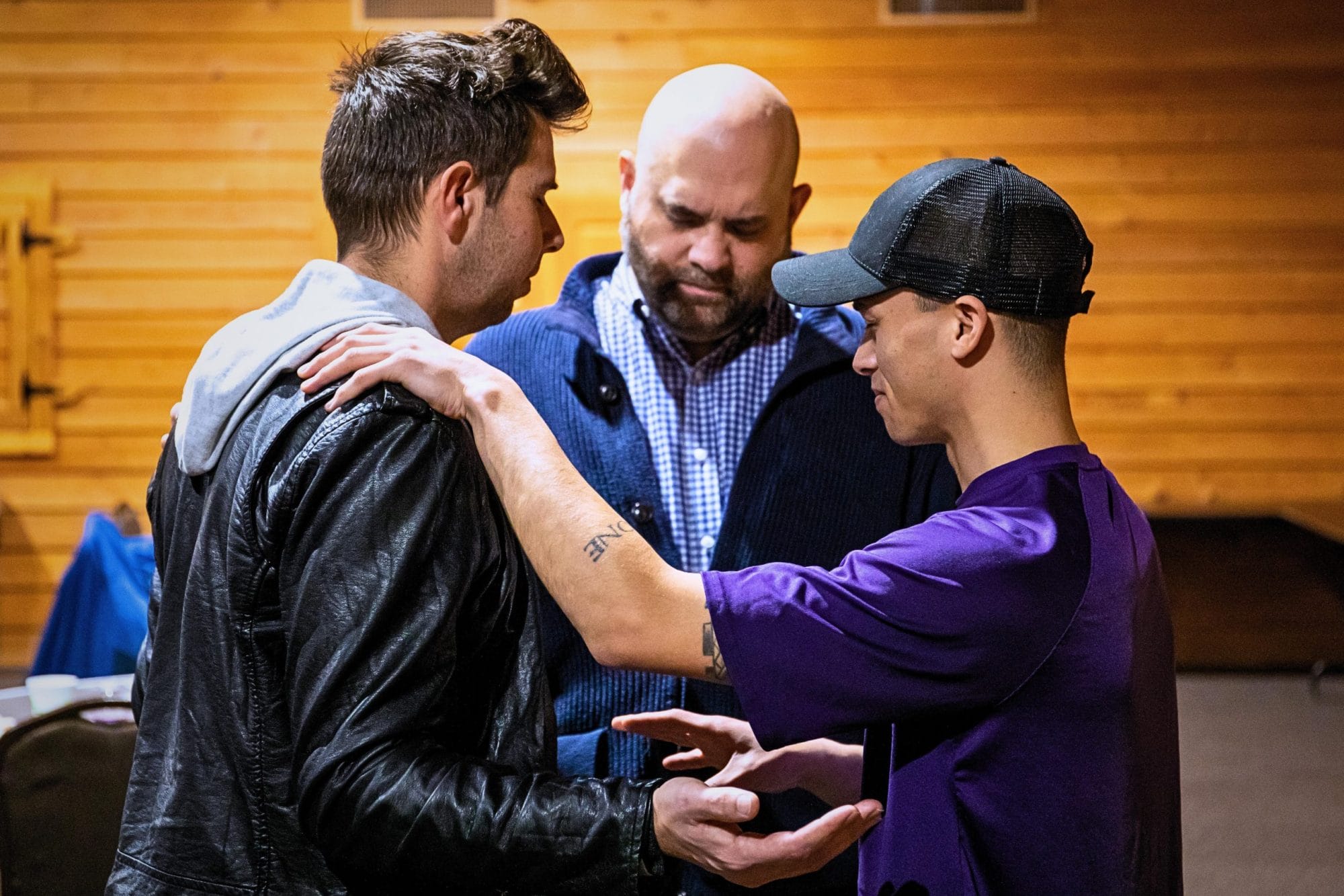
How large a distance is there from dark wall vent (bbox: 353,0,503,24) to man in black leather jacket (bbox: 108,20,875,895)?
16.9 ft

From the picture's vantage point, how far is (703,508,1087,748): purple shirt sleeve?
1.26 metres

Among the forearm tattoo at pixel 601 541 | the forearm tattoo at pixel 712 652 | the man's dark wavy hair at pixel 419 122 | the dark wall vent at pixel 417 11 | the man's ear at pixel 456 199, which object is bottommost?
the forearm tattoo at pixel 712 652

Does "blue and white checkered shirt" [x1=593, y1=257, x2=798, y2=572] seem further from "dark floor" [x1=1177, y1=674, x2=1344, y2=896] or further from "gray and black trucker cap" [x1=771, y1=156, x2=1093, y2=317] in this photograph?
"dark floor" [x1=1177, y1=674, x2=1344, y2=896]

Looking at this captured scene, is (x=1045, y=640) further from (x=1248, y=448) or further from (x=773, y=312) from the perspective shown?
(x=1248, y=448)

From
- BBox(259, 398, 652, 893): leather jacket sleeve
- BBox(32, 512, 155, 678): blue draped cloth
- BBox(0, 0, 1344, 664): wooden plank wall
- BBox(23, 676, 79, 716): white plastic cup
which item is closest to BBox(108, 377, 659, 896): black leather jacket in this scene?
BBox(259, 398, 652, 893): leather jacket sleeve

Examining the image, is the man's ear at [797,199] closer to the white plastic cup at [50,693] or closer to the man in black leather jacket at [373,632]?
A: the man in black leather jacket at [373,632]

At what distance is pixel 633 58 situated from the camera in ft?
20.8

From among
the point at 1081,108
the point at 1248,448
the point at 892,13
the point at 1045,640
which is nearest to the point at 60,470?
the point at 892,13

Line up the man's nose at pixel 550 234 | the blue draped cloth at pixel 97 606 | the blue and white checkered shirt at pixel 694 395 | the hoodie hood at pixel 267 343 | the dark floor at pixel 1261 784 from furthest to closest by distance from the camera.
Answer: the dark floor at pixel 1261 784, the blue draped cloth at pixel 97 606, the blue and white checkered shirt at pixel 694 395, the man's nose at pixel 550 234, the hoodie hood at pixel 267 343

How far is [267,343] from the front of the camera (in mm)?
1340

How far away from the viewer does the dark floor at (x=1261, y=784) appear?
422 cm

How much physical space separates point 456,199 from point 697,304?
0.82 meters

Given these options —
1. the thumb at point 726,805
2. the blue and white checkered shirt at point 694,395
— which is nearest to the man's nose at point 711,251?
the blue and white checkered shirt at point 694,395

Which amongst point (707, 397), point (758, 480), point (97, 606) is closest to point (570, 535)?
point (758, 480)
